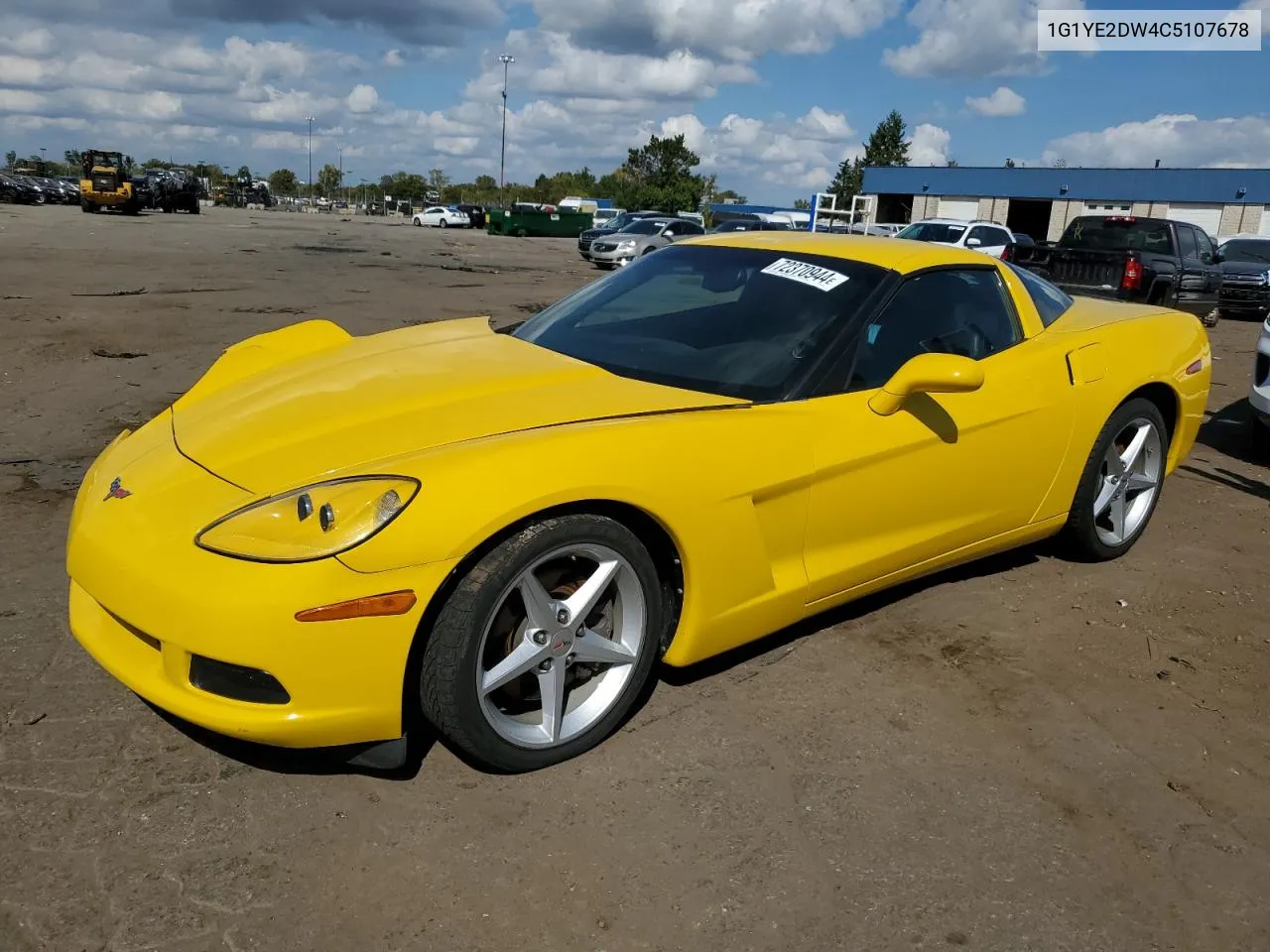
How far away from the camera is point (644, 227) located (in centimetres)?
2566

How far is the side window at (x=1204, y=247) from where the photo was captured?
13047mm

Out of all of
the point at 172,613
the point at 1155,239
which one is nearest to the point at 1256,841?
the point at 172,613

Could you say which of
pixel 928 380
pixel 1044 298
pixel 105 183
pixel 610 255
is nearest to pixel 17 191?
pixel 105 183

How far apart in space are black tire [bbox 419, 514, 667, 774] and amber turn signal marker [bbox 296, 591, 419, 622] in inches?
4.6

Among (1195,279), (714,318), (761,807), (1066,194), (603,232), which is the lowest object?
(761,807)

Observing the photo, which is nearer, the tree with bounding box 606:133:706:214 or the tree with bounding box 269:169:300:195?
the tree with bounding box 606:133:706:214

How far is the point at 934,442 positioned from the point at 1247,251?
19.4 meters

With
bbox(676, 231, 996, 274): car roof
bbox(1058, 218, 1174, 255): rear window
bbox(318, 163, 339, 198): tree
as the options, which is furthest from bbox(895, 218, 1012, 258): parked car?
bbox(318, 163, 339, 198): tree

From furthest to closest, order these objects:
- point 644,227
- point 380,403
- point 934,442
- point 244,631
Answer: point 644,227, point 934,442, point 380,403, point 244,631

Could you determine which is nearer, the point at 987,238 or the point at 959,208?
the point at 987,238

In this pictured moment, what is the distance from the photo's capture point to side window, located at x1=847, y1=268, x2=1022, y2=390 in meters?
3.13

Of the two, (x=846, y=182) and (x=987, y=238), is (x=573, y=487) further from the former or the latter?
(x=846, y=182)

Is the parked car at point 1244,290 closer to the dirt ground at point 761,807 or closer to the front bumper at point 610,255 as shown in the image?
the front bumper at point 610,255

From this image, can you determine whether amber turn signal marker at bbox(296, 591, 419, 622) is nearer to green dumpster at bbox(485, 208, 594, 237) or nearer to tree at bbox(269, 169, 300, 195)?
green dumpster at bbox(485, 208, 594, 237)
